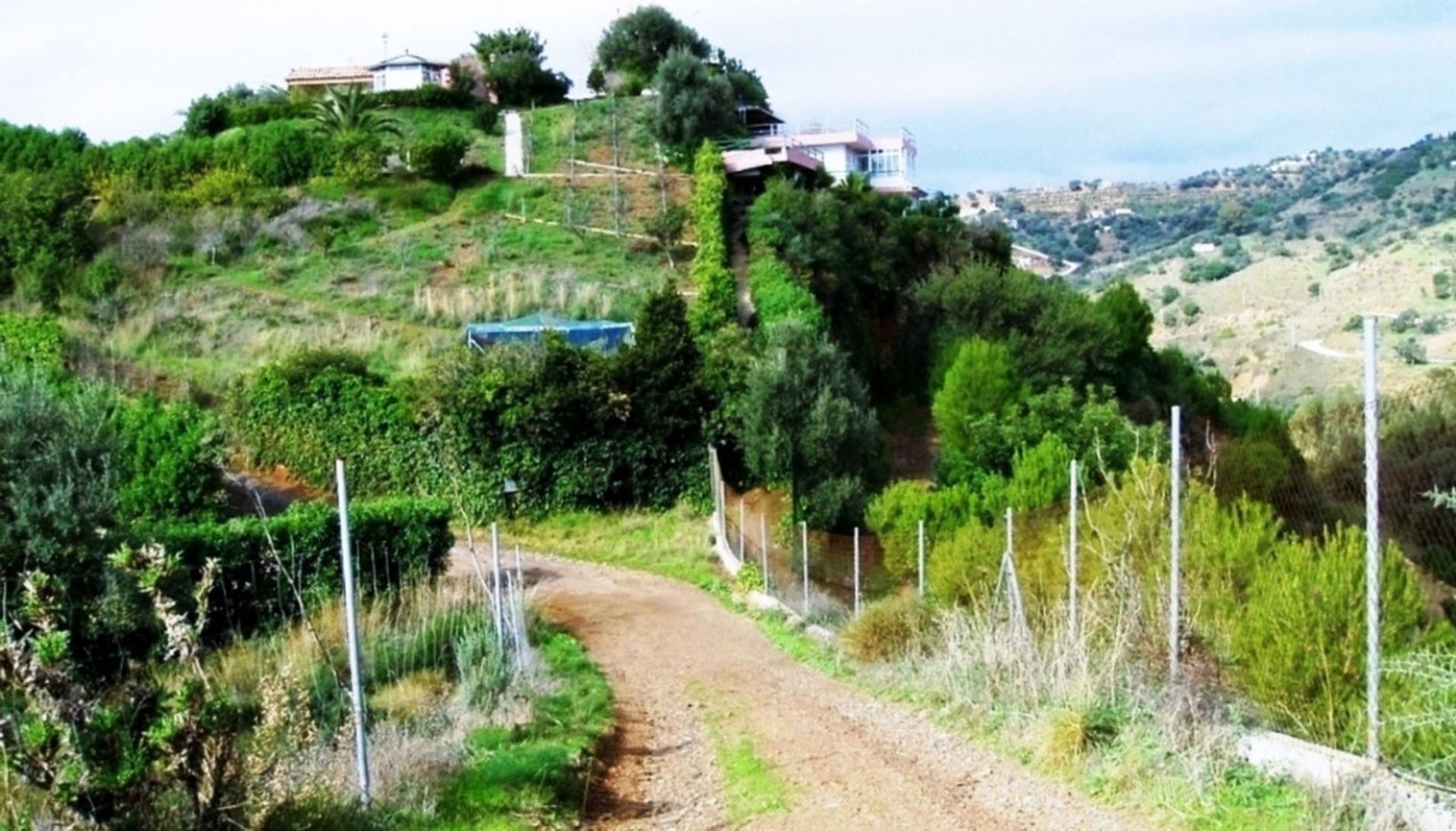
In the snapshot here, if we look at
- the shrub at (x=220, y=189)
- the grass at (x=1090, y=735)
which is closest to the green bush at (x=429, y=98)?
the shrub at (x=220, y=189)

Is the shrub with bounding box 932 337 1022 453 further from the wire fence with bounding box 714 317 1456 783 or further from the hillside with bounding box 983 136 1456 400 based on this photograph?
the wire fence with bounding box 714 317 1456 783

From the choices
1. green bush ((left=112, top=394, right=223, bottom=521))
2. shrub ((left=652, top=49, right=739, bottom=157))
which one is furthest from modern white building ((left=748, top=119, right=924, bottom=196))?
green bush ((left=112, top=394, right=223, bottom=521))

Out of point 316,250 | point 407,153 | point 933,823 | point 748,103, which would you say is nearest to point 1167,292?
point 748,103

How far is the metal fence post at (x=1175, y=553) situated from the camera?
8.54 m

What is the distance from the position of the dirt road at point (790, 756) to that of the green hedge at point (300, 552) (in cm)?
314

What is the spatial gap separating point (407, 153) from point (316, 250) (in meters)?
6.44

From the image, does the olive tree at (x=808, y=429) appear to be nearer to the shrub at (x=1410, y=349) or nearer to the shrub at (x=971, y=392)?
the shrub at (x=971, y=392)

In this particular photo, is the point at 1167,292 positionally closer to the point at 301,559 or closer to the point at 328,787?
the point at 301,559

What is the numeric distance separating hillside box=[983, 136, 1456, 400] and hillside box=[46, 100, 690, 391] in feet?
68.6

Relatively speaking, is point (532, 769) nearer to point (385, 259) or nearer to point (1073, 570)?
point (1073, 570)

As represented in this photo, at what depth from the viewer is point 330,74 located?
200 ft

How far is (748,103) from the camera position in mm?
53562

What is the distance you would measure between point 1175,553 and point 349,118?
145 feet

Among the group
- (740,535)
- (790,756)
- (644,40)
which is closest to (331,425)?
(740,535)
